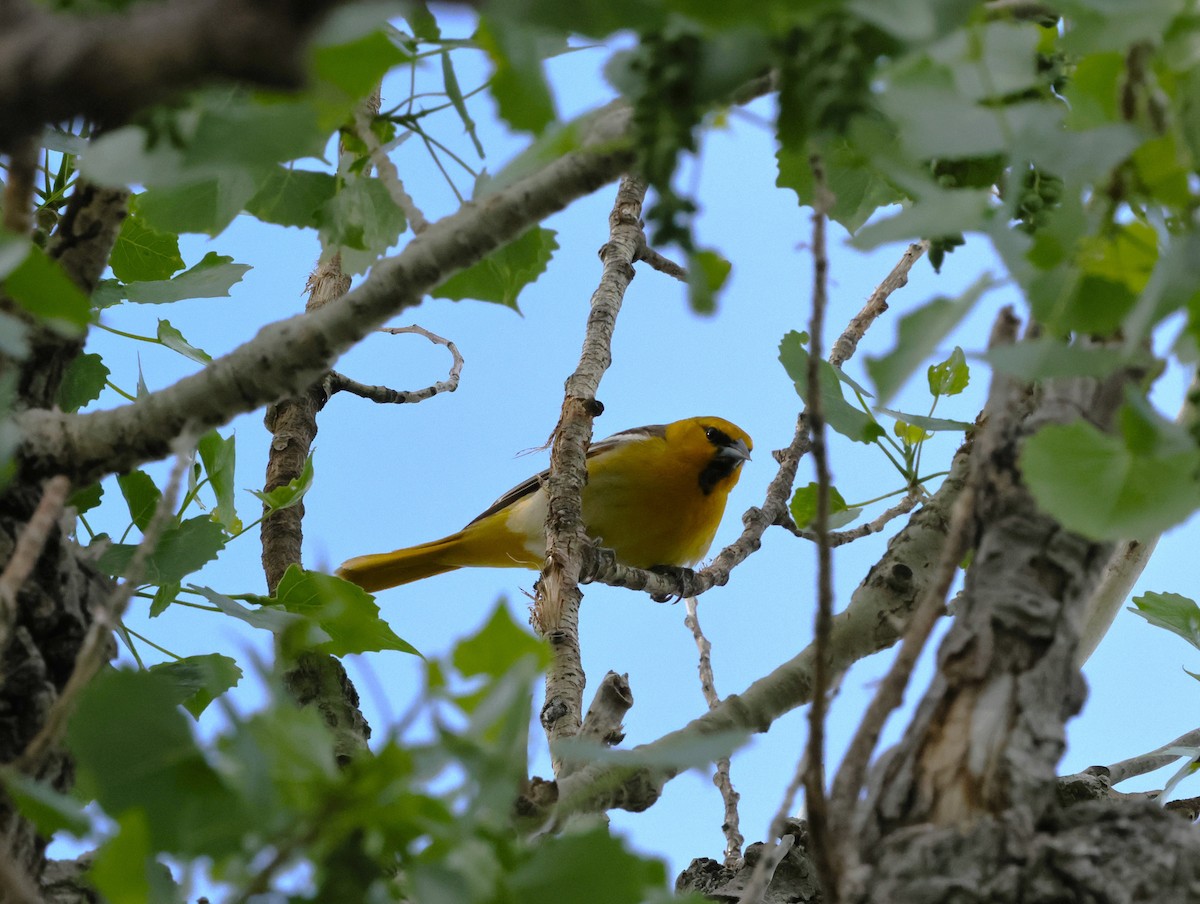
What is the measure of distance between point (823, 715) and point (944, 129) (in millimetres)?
484

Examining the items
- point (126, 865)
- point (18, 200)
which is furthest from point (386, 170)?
point (126, 865)

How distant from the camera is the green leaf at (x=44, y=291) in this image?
0.85 metres

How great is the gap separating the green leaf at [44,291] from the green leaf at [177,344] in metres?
1.10

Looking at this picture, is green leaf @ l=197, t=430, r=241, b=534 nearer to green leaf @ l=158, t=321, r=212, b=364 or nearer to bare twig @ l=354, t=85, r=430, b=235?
green leaf @ l=158, t=321, r=212, b=364

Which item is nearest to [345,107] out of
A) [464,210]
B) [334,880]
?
[464,210]

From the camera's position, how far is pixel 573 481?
305cm

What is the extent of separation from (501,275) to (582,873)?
889mm

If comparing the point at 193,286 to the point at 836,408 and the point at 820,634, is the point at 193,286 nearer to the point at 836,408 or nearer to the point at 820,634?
the point at 836,408

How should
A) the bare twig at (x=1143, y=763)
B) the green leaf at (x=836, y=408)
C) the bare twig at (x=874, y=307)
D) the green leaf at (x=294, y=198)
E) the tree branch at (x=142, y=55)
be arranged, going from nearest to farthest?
the tree branch at (x=142, y=55) < the green leaf at (x=294, y=198) < the green leaf at (x=836, y=408) < the bare twig at (x=1143, y=763) < the bare twig at (x=874, y=307)

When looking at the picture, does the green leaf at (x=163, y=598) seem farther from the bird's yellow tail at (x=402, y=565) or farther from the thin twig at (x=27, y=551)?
the bird's yellow tail at (x=402, y=565)

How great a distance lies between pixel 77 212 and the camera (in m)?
1.48

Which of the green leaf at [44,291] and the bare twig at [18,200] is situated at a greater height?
the bare twig at [18,200]

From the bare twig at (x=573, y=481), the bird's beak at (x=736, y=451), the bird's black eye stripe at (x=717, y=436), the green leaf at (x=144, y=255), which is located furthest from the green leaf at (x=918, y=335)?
the bird's black eye stripe at (x=717, y=436)

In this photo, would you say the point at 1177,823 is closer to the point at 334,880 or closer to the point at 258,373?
the point at 334,880
